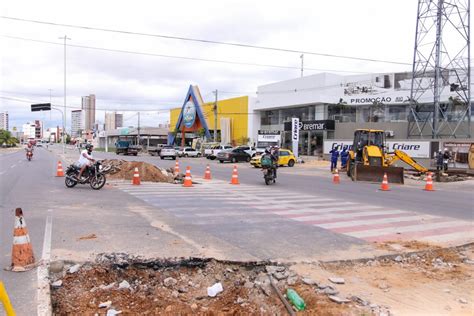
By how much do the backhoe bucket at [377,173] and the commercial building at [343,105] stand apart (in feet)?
75.1

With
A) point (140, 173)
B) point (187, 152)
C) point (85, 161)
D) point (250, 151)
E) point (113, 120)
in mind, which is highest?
point (113, 120)

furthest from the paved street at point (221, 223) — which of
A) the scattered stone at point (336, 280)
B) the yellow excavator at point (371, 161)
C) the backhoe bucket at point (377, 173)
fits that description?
the yellow excavator at point (371, 161)

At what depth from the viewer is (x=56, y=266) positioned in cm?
547

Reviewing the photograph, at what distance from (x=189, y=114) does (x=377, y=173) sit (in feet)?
172

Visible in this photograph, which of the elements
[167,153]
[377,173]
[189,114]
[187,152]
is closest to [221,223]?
[377,173]

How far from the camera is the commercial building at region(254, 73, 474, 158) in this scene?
4873 centimetres

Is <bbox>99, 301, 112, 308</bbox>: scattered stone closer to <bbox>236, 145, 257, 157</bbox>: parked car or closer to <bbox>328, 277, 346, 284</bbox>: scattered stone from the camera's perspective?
<bbox>328, 277, 346, 284</bbox>: scattered stone

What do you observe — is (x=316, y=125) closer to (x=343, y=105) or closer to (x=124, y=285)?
(x=343, y=105)

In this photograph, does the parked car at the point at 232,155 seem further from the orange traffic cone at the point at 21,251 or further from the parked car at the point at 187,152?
the orange traffic cone at the point at 21,251

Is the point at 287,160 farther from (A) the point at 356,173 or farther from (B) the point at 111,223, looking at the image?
(B) the point at 111,223

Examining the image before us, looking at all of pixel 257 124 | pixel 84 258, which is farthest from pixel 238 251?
pixel 257 124

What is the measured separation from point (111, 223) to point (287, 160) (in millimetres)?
30475

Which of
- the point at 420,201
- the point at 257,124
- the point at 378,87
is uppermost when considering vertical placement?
the point at 378,87

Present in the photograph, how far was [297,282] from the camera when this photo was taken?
5.26m
